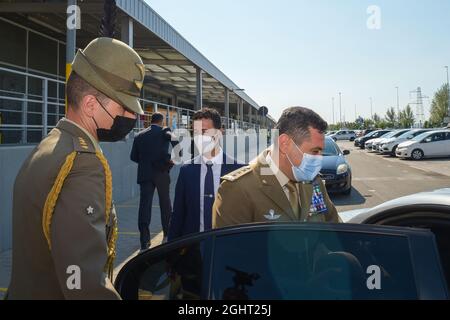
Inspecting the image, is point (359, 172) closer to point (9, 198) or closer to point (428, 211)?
point (9, 198)

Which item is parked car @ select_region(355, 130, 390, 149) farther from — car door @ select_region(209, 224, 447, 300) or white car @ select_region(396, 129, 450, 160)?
car door @ select_region(209, 224, 447, 300)

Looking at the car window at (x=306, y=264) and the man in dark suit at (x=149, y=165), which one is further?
the man in dark suit at (x=149, y=165)

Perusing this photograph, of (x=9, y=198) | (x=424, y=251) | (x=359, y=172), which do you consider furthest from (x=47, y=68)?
(x=424, y=251)

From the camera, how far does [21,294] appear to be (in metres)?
1.57

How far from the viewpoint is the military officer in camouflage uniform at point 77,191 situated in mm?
1414

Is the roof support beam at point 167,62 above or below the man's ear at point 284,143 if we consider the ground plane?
above

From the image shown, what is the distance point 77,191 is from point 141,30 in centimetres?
1190

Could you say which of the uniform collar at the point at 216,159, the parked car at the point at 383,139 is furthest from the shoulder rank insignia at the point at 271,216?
the parked car at the point at 383,139

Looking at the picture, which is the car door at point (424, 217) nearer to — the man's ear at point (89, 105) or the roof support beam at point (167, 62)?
the man's ear at point (89, 105)

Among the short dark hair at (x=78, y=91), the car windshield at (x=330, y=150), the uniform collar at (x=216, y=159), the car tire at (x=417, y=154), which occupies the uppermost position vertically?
the car tire at (x=417, y=154)

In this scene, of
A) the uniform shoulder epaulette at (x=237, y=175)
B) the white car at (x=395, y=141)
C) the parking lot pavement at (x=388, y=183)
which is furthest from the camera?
the white car at (x=395, y=141)

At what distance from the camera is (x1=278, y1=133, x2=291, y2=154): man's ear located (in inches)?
103

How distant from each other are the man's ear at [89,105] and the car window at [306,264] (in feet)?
2.39
